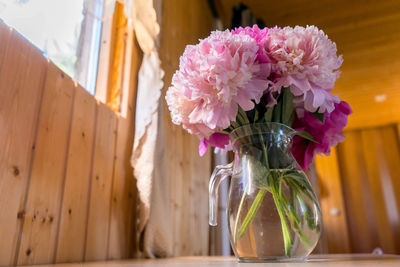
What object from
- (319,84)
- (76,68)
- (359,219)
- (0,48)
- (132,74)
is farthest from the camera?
(359,219)

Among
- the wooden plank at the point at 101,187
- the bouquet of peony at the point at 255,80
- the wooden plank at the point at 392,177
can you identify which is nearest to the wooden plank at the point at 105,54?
the wooden plank at the point at 101,187

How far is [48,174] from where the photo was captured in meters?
0.80

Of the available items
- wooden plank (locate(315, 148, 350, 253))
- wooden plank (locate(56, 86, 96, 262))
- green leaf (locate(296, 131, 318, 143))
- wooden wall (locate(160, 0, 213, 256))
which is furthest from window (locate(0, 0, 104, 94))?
wooden plank (locate(315, 148, 350, 253))

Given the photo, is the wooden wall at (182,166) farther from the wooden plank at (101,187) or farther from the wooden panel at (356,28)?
the wooden panel at (356,28)

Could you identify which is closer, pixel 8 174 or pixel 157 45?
pixel 8 174

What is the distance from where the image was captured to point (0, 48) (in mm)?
707

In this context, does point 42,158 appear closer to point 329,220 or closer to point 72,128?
point 72,128

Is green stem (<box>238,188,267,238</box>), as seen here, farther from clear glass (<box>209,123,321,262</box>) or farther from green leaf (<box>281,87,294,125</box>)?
green leaf (<box>281,87,294,125</box>)

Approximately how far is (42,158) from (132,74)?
23.6 inches

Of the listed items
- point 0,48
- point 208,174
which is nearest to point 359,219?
point 208,174

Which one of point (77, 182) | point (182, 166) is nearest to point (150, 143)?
point (77, 182)

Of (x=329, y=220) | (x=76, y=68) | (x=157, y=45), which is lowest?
(x=329, y=220)

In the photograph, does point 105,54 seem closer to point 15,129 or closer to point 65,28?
point 65,28

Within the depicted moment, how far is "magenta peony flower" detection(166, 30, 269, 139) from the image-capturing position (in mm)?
539
